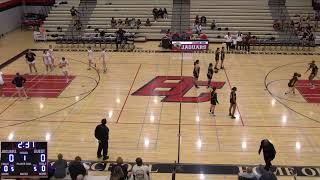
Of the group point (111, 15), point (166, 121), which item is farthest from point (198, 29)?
point (166, 121)

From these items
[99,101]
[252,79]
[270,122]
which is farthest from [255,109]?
[99,101]

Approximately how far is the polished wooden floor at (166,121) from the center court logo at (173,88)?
0.43 metres

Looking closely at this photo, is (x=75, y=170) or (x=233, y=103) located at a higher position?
(x=233, y=103)

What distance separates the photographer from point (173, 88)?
71.4 ft

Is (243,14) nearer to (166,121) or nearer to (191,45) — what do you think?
(191,45)

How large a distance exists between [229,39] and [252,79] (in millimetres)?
7344

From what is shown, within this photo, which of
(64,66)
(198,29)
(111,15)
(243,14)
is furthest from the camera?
(111,15)

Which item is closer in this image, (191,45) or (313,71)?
(313,71)

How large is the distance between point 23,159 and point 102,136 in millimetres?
3451

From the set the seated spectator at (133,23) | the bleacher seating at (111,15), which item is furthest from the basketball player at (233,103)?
the seated spectator at (133,23)

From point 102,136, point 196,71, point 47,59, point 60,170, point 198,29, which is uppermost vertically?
point 198,29

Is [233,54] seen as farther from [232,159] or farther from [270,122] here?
[232,159]

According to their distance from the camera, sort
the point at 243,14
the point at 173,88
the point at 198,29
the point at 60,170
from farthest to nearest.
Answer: the point at 243,14, the point at 198,29, the point at 173,88, the point at 60,170

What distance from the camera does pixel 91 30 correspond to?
34406 millimetres
